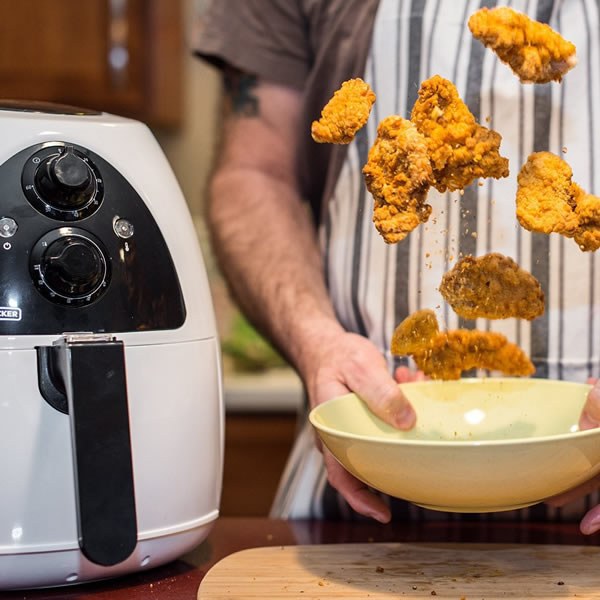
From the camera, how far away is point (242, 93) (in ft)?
3.74

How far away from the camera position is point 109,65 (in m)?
2.42

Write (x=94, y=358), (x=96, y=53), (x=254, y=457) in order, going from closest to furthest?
(x=94, y=358), (x=254, y=457), (x=96, y=53)

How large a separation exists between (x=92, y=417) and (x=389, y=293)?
42cm

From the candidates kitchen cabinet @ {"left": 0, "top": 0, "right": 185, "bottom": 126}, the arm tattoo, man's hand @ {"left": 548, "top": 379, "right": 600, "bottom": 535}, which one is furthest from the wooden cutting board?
kitchen cabinet @ {"left": 0, "top": 0, "right": 185, "bottom": 126}

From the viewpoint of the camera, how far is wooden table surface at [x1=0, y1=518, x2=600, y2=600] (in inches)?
26.7

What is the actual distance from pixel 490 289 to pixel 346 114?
0.50 ft

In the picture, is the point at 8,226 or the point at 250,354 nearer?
the point at 8,226

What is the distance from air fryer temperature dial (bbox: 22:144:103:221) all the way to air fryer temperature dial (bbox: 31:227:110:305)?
0.6 inches

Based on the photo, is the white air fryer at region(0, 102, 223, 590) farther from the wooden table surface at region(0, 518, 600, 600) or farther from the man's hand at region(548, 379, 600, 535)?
the man's hand at region(548, 379, 600, 535)

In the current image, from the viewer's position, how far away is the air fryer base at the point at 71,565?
2.14 feet

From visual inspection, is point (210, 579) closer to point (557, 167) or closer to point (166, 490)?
point (166, 490)

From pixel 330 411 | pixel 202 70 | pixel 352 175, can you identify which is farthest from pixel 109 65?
pixel 330 411

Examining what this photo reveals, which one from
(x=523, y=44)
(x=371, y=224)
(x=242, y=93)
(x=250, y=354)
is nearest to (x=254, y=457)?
(x=250, y=354)

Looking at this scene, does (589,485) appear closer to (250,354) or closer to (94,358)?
(94,358)
